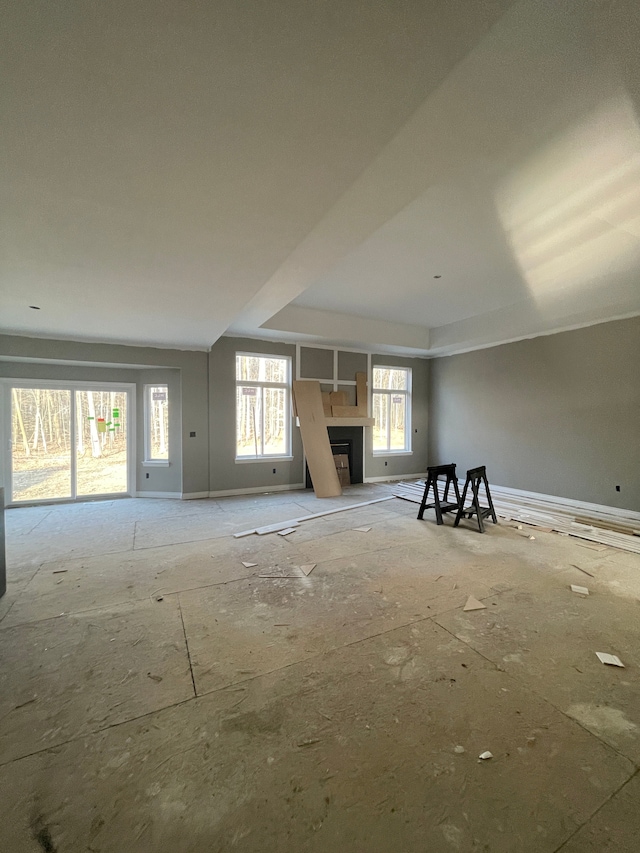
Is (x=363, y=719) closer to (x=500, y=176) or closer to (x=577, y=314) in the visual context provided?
(x=500, y=176)

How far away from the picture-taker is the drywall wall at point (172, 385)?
5820 millimetres

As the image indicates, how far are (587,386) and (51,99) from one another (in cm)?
687

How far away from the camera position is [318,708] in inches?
68.0

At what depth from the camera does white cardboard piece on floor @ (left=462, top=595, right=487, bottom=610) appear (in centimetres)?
262

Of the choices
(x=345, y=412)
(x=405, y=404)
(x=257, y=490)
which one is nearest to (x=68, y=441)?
(x=257, y=490)

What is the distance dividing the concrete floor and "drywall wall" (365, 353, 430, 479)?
463 centimetres

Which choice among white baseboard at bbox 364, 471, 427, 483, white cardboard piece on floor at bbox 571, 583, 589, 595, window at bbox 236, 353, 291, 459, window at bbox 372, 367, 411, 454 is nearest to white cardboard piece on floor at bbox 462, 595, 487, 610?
white cardboard piece on floor at bbox 571, 583, 589, 595

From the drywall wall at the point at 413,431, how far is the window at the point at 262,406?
2.18 metres

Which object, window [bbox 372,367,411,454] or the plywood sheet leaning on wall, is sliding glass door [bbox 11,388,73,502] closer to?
the plywood sheet leaning on wall

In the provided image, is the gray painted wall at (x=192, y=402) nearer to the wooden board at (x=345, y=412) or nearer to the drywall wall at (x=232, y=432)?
the drywall wall at (x=232, y=432)

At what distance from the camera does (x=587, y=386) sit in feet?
18.1

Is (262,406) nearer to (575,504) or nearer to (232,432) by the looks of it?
(232,432)

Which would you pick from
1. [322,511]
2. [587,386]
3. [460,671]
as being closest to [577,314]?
[587,386]

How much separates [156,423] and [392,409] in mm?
5251
